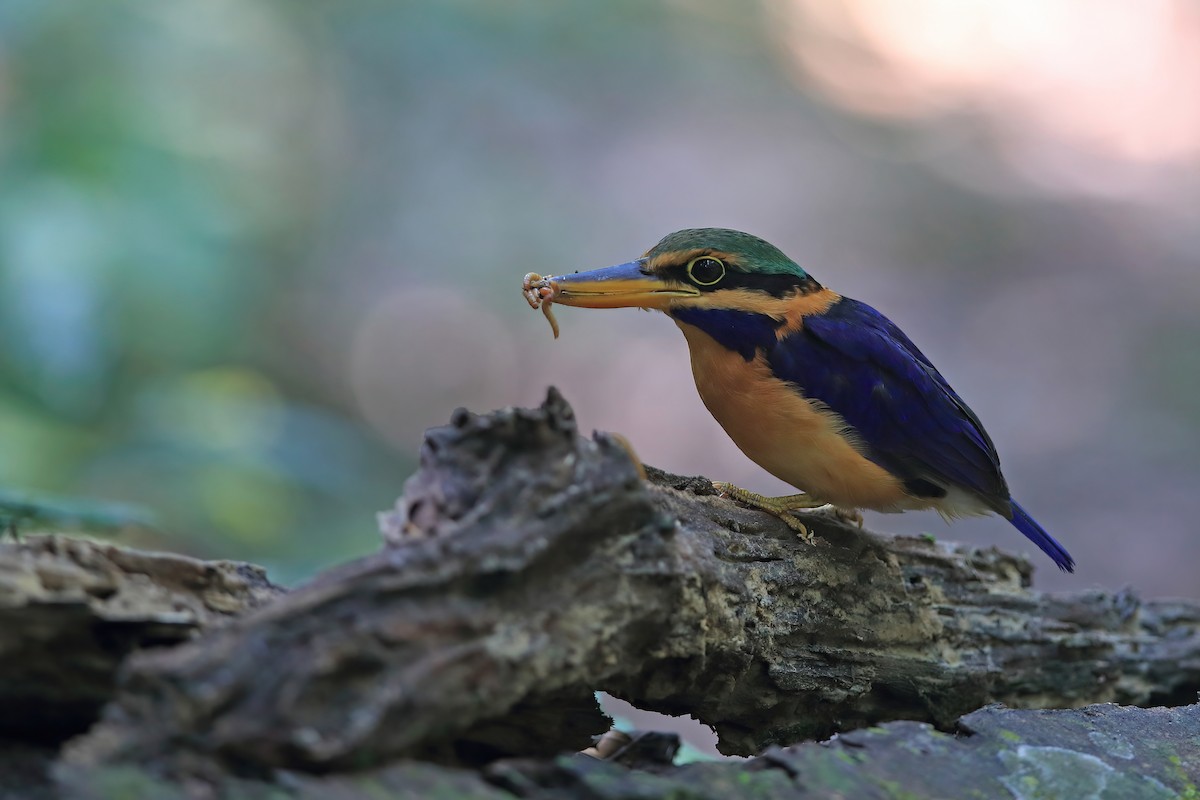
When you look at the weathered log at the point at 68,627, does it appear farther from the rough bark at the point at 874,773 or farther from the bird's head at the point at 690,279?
the bird's head at the point at 690,279

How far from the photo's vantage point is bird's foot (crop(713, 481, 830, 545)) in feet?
9.99

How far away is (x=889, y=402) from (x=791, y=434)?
34 centimetres

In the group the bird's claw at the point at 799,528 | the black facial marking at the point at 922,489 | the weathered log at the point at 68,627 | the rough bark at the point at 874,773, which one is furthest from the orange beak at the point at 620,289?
the weathered log at the point at 68,627

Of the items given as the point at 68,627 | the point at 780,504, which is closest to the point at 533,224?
the point at 780,504

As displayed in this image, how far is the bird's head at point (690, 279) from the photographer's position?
3.36m

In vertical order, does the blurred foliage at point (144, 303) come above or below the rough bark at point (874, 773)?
above

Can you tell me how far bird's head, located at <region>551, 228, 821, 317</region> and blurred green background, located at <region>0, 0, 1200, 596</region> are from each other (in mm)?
1502

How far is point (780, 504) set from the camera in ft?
10.4

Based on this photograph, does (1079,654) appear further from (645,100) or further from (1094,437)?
(645,100)

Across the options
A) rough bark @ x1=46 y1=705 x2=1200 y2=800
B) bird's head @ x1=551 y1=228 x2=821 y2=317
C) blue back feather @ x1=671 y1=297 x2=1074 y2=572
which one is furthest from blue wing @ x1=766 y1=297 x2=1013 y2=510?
rough bark @ x1=46 y1=705 x2=1200 y2=800

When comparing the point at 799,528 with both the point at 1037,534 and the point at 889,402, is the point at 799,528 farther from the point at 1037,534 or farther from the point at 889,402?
the point at 1037,534

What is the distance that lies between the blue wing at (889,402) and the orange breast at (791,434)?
0.05 m

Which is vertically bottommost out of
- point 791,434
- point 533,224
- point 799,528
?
point 799,528

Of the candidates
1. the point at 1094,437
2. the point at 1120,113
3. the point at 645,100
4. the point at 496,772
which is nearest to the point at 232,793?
the point at 496,772
